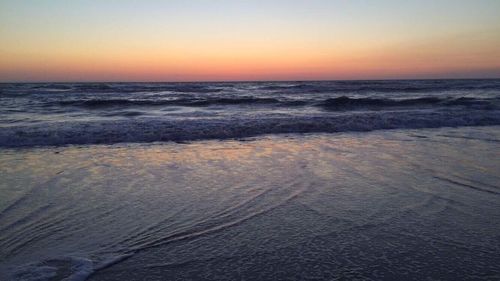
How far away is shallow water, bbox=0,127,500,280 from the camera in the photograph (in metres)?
3.37

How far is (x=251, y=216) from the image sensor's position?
4.68 meters

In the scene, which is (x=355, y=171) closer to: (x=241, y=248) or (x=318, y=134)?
(x=241, y=248)

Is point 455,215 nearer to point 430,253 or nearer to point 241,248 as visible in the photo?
point 430,253

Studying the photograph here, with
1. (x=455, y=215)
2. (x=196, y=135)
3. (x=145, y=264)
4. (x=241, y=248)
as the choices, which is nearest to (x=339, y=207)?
(x=455, y=215)

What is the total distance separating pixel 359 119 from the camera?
1516cm

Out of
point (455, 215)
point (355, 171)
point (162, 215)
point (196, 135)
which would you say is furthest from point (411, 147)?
point (162, 215)

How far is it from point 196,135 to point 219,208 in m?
6.91

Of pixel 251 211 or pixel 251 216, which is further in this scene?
pixel 251 211

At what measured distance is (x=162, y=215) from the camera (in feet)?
15.4

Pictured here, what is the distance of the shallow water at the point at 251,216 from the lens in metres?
3.37

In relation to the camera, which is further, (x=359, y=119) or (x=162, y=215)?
(x=359, y=119)

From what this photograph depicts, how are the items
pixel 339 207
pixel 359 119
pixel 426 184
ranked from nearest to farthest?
1. pixel 339 207
2. pixel 426 184
3. pixel 359 119

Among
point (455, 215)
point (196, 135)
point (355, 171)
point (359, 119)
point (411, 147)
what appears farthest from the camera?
point (359, 119)

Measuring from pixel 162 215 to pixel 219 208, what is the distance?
698 millimetres
